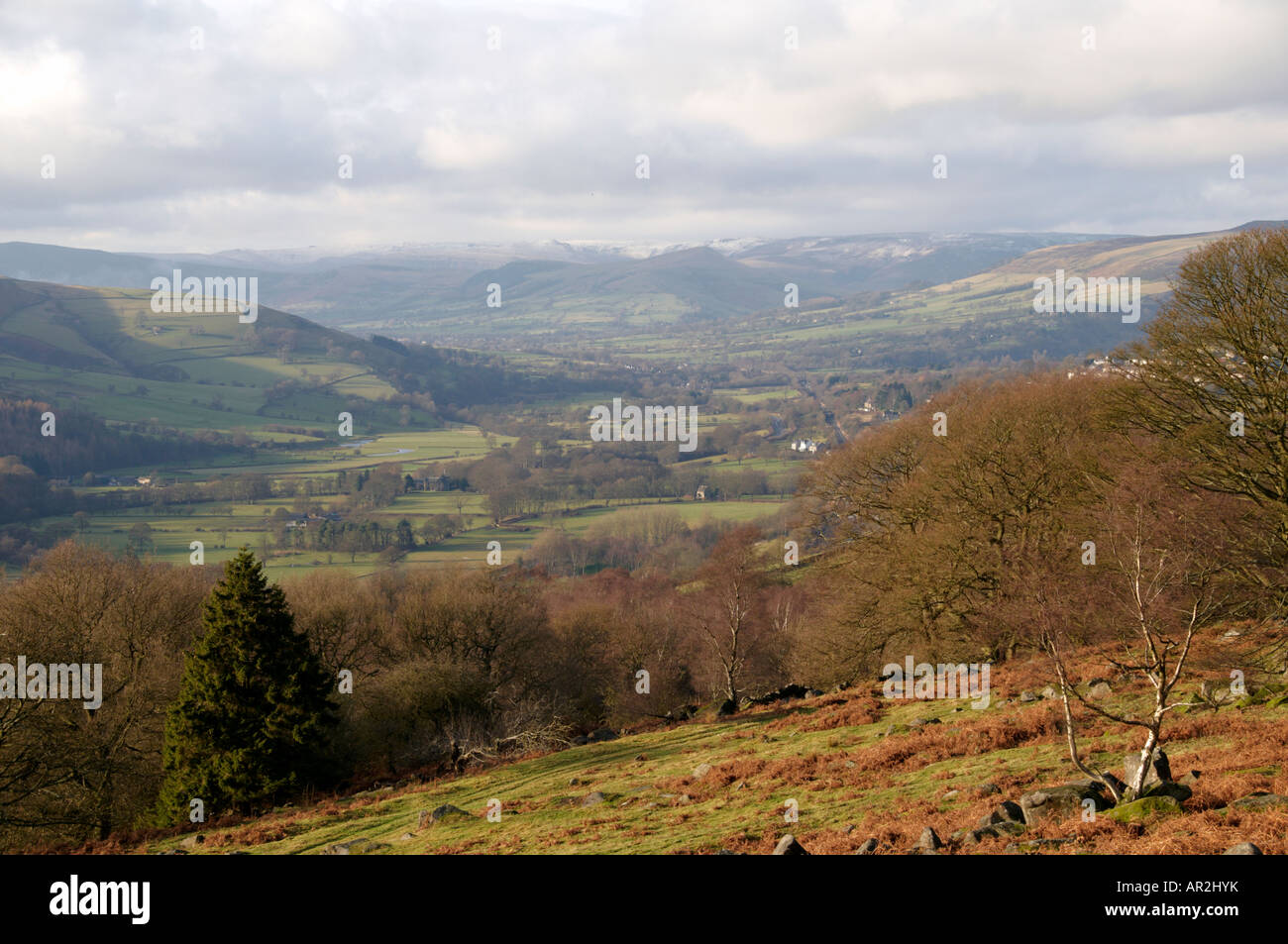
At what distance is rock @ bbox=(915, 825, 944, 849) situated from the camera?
13.0 m

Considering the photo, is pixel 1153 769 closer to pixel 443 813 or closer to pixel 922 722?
pixel 922 722

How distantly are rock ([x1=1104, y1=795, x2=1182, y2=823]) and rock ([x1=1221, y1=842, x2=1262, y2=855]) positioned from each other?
2.26m

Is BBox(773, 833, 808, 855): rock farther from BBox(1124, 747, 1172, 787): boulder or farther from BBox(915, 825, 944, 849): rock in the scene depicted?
BBox(1124, 747, 1172, 787): boulder

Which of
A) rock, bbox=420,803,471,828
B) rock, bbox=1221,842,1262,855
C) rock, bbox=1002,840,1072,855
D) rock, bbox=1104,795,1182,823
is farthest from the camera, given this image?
rock, bbox=420,803,471,828

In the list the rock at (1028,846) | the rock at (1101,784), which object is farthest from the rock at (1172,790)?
the rock at (1028,846)

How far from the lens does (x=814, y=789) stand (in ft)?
66.1

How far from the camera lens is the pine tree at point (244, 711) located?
1262 inches

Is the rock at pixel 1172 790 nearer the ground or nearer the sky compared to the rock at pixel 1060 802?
nearer the sky

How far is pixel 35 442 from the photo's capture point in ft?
531

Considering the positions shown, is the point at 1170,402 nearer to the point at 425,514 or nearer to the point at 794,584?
the point at 794,584

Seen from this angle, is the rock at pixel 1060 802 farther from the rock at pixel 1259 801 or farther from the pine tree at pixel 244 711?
the pine tree at pixel 244 711

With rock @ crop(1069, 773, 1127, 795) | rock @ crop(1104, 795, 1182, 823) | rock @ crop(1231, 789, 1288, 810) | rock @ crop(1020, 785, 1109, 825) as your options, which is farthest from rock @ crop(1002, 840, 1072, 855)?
rock @ crop(1231, 789, 1288, 810)

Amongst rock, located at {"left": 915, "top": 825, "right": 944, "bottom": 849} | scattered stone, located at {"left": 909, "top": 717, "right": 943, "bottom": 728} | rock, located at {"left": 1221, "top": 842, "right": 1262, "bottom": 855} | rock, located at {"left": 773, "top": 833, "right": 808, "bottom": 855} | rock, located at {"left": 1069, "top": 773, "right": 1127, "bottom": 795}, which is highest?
rock, located at {"left": 1221, "top": 842, "right": 1262, "bottom": 855}

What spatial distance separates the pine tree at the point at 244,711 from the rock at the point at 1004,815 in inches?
1089
